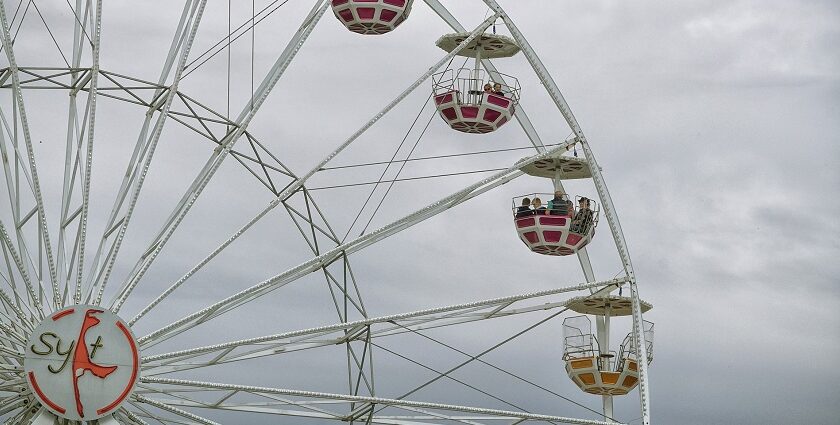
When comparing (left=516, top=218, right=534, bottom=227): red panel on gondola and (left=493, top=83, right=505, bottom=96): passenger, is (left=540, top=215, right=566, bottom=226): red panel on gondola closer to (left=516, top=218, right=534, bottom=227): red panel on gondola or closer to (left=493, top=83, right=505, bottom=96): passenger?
(left=516, top=218, right=534, bottom=227): red panel on gondola

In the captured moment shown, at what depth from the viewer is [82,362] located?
18.3 m

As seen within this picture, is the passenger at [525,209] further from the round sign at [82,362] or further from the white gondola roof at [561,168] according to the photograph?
the round sign at [82,362]

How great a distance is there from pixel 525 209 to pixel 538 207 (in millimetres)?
233

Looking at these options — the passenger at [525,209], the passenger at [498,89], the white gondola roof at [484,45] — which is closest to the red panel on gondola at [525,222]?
the passenger at [525,209]

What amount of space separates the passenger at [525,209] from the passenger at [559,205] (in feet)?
1.02

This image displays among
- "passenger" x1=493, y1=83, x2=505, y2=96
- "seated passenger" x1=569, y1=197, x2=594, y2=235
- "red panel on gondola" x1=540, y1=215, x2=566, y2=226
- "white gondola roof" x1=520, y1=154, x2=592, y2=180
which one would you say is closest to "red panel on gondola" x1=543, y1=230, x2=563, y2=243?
"red panel on gondola" x1=540, y1=215, x2=566, y2=226

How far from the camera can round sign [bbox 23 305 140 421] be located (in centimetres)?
1822

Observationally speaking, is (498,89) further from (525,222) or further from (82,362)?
(82,362)

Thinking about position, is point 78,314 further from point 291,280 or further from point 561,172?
point 561,172

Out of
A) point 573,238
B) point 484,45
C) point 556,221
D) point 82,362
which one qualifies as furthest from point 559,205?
point 82,362

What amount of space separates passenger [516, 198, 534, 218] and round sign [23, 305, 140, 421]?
664 centimetres

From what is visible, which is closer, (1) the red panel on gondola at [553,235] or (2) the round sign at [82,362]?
(2) the round sign at [82,362]

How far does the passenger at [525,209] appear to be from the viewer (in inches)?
905

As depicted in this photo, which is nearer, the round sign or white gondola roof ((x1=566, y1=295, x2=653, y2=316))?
the round sign
